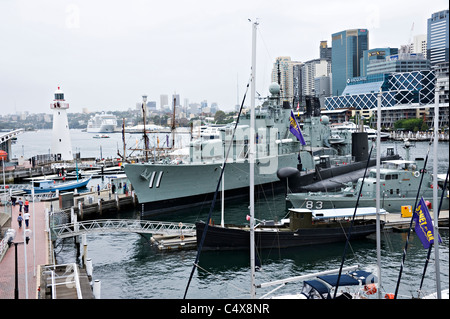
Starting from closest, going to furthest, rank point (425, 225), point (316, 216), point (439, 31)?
point (439, 31) → point (425, 225) → point (316, 216)

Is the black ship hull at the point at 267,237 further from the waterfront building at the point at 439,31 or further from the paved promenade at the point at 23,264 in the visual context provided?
the waterfront building at the point at 439,31

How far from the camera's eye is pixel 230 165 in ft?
101

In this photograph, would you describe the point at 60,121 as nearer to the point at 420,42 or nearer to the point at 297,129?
the point at 297,129

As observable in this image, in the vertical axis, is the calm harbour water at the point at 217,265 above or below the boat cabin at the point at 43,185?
below

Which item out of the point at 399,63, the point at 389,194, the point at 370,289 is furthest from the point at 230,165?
the point at 370,289

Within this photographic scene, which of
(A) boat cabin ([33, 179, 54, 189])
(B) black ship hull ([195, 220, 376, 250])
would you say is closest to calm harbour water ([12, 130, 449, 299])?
(B) black ship hull ([195, 220, 376, 250])

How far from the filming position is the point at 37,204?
2666cm

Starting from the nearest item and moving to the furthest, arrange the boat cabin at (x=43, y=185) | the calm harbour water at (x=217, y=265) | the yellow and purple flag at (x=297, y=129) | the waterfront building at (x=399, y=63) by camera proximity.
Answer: the calm harbour water at (x=217, y=265), the waterfront building at (x=399, y=63), the yellow and purple flag at (x=297, y=129), the boat cabin at (x=43, y=185)

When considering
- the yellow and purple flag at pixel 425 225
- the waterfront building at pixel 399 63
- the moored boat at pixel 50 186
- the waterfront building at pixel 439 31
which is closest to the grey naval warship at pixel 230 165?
the waterfront building at pixel 399 63

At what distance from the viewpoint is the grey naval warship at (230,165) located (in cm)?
2794

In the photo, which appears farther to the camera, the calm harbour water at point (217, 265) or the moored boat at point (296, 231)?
the moored boat at point (296, 231)

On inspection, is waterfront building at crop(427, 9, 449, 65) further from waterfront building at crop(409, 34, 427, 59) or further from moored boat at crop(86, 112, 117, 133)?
moored boat at crop(86, 112, 117, 133)
